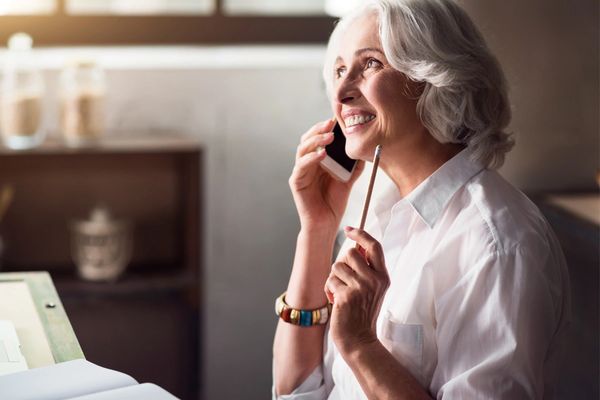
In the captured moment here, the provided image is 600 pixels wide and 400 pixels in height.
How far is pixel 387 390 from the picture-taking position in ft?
4.66

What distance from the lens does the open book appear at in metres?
1.28

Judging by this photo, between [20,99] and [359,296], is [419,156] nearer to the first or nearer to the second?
[359,296]

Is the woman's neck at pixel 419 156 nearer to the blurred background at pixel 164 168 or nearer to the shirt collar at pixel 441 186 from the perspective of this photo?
the shirt collar at pixel 441 186

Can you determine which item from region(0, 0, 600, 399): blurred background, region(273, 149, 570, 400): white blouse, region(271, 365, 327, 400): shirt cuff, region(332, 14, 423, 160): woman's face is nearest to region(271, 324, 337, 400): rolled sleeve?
region(271, 365, 327, 400): shirt cuff

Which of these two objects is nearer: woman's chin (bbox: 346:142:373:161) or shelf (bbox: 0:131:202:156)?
woman's chin (bbox: 346:142:373:161)

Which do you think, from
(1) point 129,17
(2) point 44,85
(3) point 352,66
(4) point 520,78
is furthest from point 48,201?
(3) point 352,66

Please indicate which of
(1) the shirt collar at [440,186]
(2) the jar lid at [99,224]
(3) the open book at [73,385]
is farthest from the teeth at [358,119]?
(2) the jar lid at [99,224]

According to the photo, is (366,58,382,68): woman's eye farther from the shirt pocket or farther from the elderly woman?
the shirt pocket

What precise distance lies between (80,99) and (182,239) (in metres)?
0.59

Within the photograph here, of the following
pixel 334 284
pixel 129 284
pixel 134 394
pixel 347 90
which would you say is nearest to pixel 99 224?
pixel 129 284

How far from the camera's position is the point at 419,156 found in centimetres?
164

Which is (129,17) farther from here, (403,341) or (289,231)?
(403,341)

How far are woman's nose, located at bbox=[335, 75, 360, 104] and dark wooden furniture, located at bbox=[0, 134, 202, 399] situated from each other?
1.39 meters

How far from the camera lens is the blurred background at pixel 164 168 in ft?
9.80
